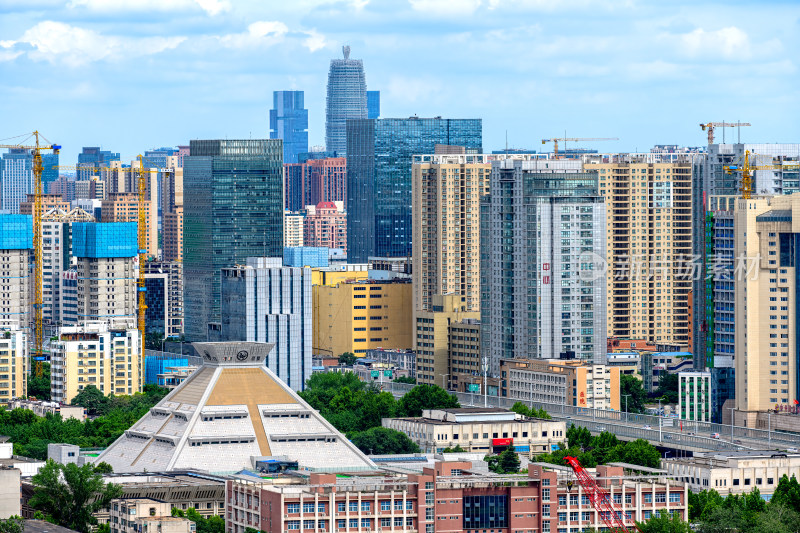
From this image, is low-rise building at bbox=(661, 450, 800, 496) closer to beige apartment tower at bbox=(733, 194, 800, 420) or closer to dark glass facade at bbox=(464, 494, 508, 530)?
dark glass facade at bbox=(464, 494, 508, 530)

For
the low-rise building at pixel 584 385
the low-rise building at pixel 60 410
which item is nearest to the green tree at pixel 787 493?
the low-rise building at pixel 584 385

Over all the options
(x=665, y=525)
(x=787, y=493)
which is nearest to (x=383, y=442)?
(x=787, y=493)

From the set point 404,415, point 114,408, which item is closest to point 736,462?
point 404,415

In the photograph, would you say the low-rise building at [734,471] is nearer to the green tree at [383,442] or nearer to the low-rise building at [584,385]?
the green tree at [383,442]

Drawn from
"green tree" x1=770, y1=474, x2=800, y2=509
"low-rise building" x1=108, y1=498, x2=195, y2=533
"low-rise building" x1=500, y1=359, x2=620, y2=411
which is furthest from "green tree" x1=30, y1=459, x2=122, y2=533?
A: "low-rise building" x1=500, y1=359, x2=620, y2=411

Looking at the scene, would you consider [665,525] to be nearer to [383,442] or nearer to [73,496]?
[73,496]
